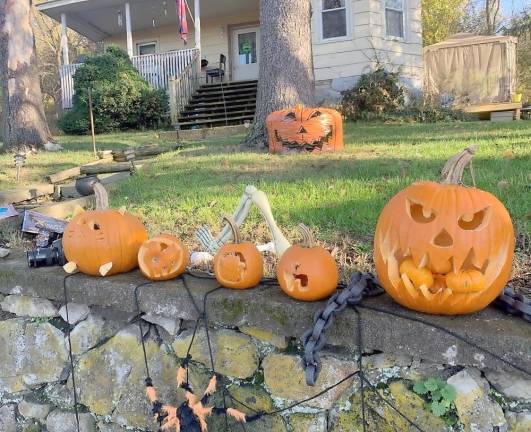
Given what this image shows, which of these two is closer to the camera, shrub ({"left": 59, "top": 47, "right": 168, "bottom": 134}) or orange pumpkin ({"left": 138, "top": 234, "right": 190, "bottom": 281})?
orange pumpkin ({"left": 138, "top": 234, "right": 190, "bottom": 281})

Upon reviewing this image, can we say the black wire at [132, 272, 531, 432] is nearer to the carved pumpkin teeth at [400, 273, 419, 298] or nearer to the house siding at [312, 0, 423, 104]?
the carved pumpkin teeth at [400, 273, 419, 298]

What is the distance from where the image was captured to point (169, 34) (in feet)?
61.2

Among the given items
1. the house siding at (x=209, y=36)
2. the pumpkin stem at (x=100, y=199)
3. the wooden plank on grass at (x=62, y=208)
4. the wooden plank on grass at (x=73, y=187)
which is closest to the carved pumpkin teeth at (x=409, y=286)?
the pumpkin stem at (x=100, y=199)

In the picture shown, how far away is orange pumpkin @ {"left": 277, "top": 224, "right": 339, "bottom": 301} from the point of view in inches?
75.1

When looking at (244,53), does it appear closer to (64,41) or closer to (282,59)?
(64,41)

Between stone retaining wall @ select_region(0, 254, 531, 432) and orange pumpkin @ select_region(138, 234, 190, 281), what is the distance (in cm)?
6

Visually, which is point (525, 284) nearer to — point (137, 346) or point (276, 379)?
point (276, 379)

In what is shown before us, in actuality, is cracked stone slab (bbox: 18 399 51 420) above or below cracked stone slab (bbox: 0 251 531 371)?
below

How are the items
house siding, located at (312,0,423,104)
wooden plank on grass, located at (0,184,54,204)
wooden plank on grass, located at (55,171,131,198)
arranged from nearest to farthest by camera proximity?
wooden plank on grass, located at (0,184,54,204) < wooden plank on grass, located at (55,171,131,198) < house siding, located at (312,0,423,104)

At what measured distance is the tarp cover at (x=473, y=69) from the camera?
548 inches

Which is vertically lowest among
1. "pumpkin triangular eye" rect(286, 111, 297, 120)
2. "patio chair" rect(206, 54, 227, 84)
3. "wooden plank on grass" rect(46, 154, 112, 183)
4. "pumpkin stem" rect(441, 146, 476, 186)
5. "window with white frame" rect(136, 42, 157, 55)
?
"wooden plank on grass" rect(46, 154, 112, 183)

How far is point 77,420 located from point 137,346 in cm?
54

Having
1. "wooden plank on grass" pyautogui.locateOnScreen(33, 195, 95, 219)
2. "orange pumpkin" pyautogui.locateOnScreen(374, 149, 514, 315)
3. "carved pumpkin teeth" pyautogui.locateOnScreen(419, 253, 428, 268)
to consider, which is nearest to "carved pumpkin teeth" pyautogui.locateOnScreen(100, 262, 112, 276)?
"orange pumpkin" pyautogui.locateOnScreen(374, 149, 514, 315)

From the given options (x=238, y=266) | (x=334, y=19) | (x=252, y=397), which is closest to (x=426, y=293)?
(x=238, y=266)
